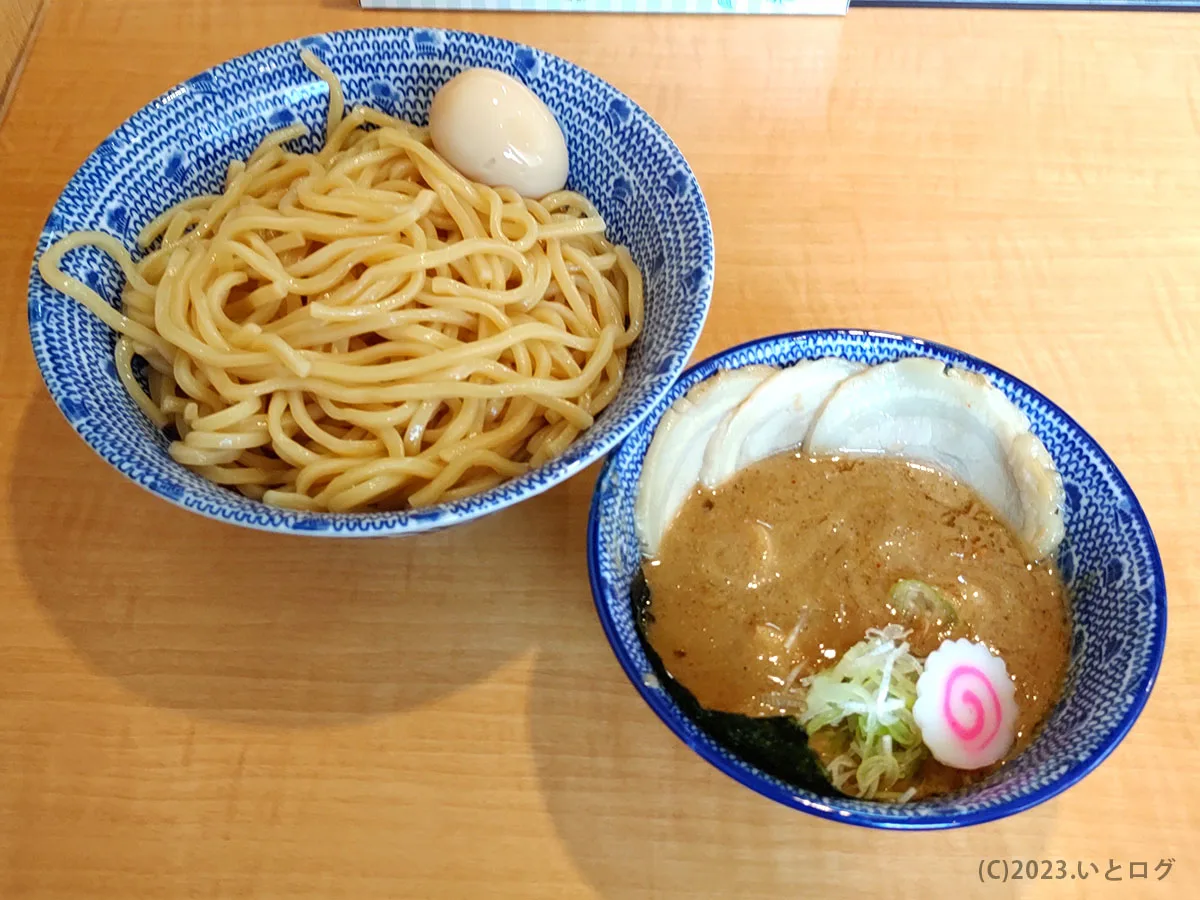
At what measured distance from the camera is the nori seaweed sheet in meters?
0.83

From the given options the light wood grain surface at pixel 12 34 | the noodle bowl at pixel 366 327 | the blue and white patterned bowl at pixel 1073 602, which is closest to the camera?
the blue and white patterned bowl at pixel 1073 602

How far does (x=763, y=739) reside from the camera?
0.85 m

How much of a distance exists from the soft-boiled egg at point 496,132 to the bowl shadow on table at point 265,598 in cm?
42

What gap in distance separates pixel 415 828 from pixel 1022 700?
63 centimetres

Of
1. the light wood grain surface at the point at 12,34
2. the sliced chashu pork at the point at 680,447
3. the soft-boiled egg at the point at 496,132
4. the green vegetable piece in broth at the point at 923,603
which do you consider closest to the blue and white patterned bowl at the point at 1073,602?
the sliced chashu pork at the point at 680,447

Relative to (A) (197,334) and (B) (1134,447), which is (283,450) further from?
(B) (1134,447)

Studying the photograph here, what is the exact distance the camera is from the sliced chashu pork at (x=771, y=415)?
1.03 meters

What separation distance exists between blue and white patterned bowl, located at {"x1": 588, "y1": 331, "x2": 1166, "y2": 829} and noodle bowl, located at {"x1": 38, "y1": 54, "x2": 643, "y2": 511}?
0.45 ft

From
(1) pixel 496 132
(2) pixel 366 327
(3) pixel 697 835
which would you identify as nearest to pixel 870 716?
(3) pixel 697 835

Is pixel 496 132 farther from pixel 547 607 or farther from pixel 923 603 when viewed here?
pixel 923 603

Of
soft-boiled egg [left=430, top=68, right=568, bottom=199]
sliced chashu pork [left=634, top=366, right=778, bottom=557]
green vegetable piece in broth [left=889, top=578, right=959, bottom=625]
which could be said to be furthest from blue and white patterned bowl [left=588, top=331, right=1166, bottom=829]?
soft-boiled egg [left=430, top=68, right=568, bottom=199]

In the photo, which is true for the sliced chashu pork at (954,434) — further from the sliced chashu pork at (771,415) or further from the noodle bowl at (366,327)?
the noodle bowl at (366,327)

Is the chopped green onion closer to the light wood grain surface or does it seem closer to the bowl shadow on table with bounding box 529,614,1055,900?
the bowl shadow on table with bounding box 529,614,1055,900

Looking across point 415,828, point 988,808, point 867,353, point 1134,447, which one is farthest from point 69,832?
point 1134,447
